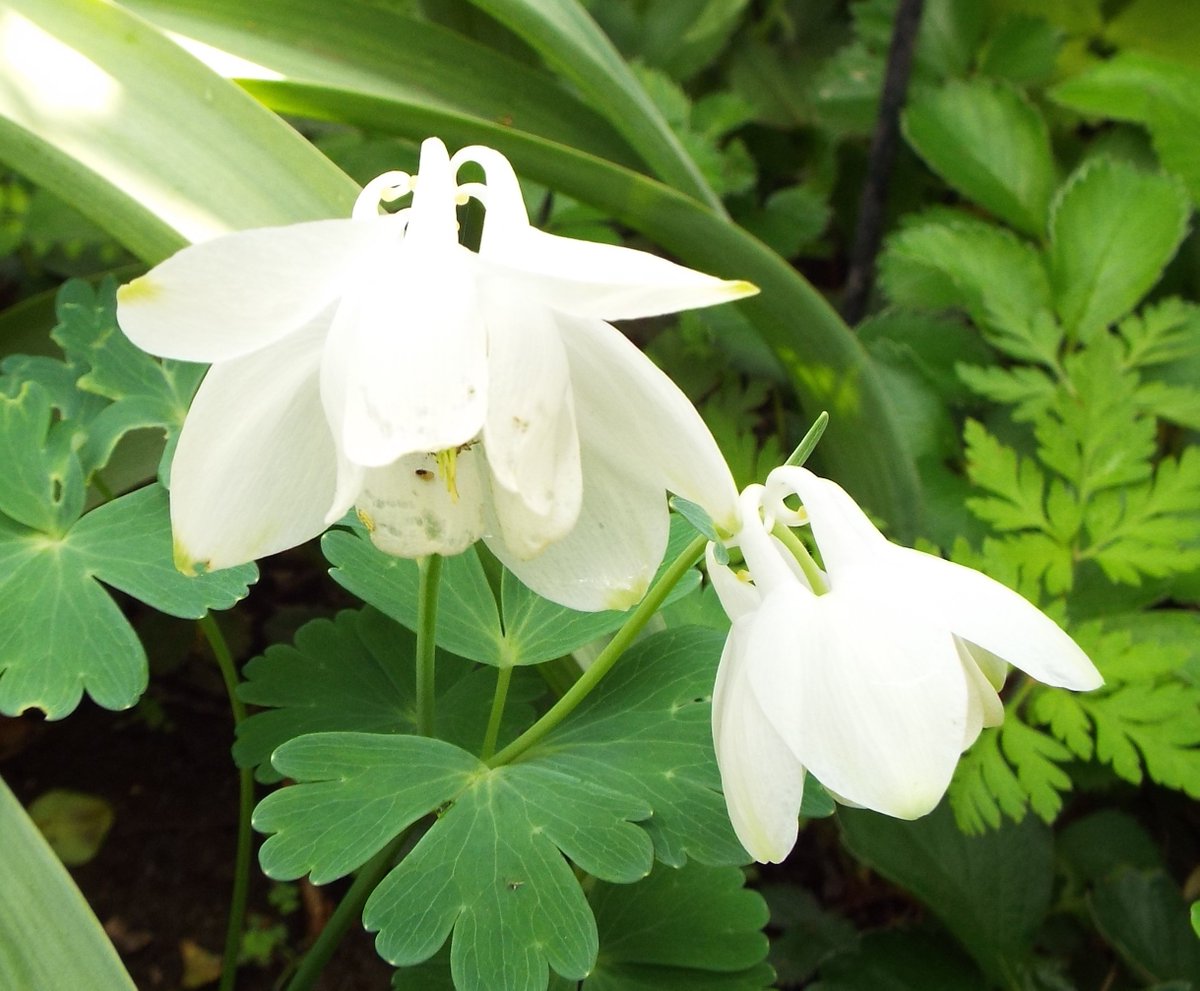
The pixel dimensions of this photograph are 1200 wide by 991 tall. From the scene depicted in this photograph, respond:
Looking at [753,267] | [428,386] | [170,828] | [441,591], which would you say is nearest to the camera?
[428,386]

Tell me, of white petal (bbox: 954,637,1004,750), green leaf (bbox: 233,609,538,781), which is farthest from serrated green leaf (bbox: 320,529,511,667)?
white petal (bbox: 954,637,1004,750)

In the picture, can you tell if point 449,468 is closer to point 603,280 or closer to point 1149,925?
point 603,280

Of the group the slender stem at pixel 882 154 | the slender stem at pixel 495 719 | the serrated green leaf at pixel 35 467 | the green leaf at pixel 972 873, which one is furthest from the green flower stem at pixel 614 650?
the slender stem at pixel 882 154

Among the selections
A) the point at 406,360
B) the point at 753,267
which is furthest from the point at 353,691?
the point at 753,267

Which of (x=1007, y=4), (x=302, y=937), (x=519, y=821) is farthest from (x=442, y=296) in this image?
(x=1007, y=4)

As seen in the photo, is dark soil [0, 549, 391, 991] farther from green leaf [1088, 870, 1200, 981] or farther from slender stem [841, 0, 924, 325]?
slender stem [841, 0, 924, 325]

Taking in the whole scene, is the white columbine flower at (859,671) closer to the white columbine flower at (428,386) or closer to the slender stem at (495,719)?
the white columbine flower at (428,386)
